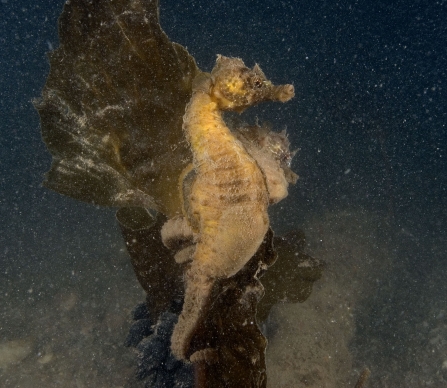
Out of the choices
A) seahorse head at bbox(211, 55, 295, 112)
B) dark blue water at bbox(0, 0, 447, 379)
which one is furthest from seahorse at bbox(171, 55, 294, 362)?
dark blue water at bbox(0, 0, 447, 379)

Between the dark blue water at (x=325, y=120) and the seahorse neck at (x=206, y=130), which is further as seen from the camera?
the dark blue water at (x=325, y=120)

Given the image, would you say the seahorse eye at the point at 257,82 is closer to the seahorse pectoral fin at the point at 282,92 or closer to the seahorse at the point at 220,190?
the seahorse at the point at 220,190

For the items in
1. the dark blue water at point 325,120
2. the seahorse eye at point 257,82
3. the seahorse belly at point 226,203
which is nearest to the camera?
the seahorse belly at point 226,203

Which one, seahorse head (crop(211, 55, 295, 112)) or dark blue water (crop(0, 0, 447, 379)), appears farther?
dark blue water (crop(0, 0, 447, 379))

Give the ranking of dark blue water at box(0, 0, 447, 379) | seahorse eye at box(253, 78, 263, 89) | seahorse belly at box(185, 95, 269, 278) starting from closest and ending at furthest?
1. seahorse belly at box(185, 95, 269, 278)
2. seahorse eye at box(253, 78, 263, 89)
3. dark blue water at box(0, 0, 447, 379)

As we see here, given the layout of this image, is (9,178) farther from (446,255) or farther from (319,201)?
(446,255)

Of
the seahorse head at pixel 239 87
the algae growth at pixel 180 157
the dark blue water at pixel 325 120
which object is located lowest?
the dark blue water at pixel 325 120

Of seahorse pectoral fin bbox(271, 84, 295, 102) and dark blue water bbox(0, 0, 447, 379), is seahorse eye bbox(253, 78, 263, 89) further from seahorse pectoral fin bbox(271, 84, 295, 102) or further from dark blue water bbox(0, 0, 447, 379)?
dark blue water bbox(0, 0, 447, 379)

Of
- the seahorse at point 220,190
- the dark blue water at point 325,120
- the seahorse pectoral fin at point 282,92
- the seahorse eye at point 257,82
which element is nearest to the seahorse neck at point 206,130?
the seahorse at point 220,190

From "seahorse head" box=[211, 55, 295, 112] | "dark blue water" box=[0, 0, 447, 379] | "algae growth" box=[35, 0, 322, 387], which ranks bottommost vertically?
"dark blue water" box=[0, 0, 447, 379]

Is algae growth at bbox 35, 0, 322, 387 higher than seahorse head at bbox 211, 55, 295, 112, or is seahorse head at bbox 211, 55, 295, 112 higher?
seahorse head at bbox 211, 55, 295, 112
